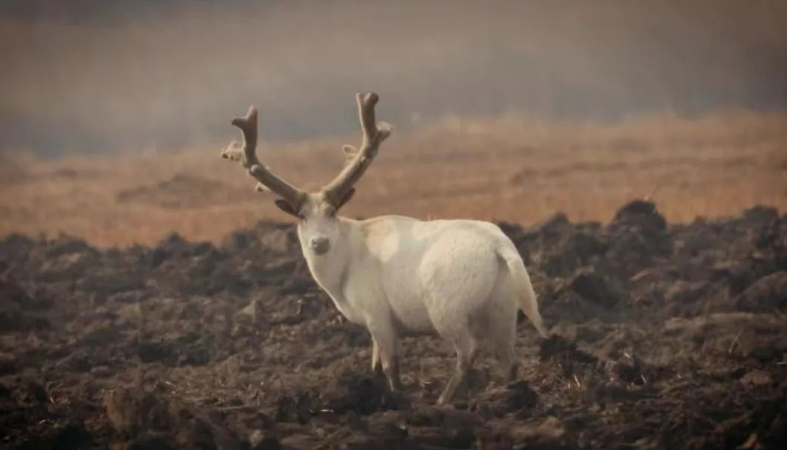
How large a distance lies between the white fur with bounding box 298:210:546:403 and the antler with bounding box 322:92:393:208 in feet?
0.36

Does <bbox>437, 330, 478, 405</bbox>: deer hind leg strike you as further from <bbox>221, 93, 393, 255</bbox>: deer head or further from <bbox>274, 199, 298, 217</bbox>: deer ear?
<bbox>274, 199, 298, 217</bbox>: deer ear

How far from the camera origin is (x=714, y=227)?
8.59 metres

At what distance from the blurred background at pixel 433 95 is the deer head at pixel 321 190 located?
0.92 metres

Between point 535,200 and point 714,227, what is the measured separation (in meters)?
1.04

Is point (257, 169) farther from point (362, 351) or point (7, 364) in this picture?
point (7, 364)

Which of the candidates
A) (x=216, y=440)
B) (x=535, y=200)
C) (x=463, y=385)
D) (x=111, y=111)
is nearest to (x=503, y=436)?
(x=463, y=385)

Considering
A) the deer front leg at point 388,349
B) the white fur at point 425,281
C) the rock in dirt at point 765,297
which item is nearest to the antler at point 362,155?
the white fur at point 425,281

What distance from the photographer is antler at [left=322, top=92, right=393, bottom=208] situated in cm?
739

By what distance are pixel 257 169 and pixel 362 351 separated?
4.03 feet

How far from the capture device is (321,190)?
743 cm

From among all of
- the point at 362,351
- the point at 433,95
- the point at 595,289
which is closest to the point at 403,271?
the point at 362,351

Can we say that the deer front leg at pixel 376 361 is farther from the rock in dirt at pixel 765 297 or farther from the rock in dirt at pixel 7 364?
the rock in dirt at pixel 765 297

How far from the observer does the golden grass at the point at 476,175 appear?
845 centimetres

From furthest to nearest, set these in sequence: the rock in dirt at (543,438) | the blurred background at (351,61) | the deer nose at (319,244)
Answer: the blurred background at (351,61)
the deer nose at (319,244)
the rock in dirt at (543,438)
